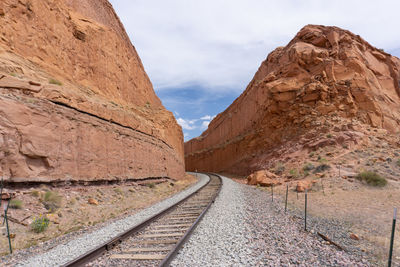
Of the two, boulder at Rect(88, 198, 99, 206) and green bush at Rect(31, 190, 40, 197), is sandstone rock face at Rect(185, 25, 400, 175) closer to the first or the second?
boulder at Rect(88, 198, 99, 206)

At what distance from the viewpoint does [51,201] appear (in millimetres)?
8562

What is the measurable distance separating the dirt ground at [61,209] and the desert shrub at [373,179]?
14.7m

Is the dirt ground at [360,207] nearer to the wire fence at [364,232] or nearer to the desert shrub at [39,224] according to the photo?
the wire fence at [364,232]

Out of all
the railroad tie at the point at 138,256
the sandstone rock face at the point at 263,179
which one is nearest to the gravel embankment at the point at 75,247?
the railroad tie at the point at 138,256

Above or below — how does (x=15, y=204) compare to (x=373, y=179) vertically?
below

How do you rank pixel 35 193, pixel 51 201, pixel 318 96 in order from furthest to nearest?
pixel 318 96, pixel 51 201, pixel 35 193

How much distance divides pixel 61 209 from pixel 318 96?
29.3 meters

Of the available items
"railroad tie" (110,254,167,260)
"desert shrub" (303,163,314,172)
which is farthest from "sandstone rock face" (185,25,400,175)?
"railroad tie" (110,254,167,260)

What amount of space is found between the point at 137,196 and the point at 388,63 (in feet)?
134

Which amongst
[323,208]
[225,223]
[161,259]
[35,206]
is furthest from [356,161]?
[35,206]

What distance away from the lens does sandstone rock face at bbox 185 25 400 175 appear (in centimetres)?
2731

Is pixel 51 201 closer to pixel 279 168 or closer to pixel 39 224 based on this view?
pixel 39 224

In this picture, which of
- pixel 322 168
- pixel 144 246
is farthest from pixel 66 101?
pixel 322 168

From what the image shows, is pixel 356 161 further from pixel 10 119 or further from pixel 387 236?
pixel 10 119
